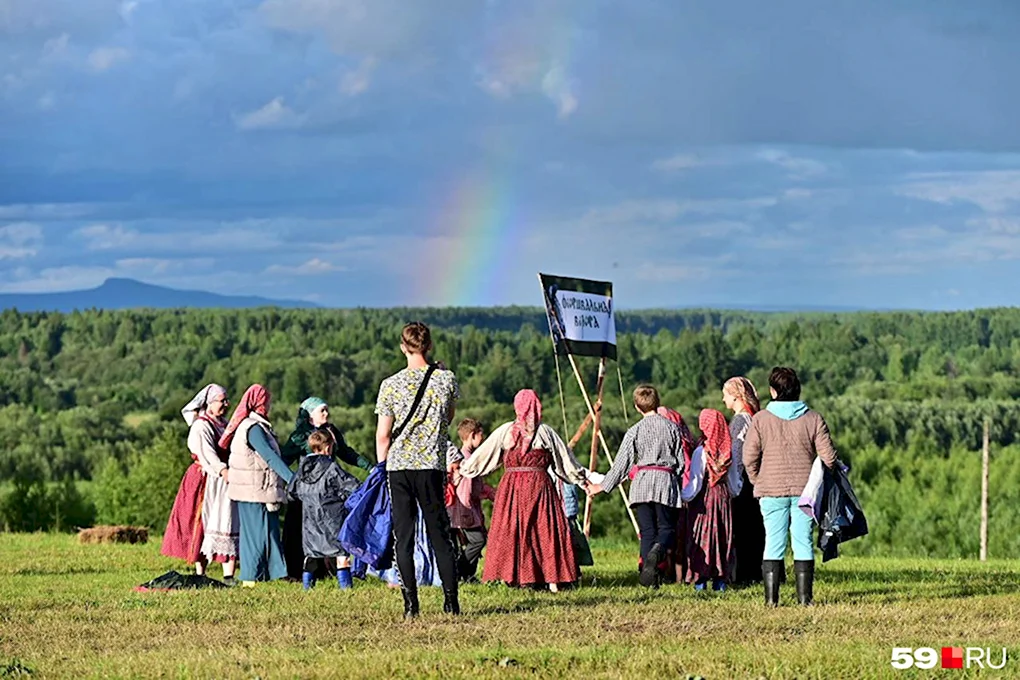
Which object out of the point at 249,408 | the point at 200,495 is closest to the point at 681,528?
the point at 249,408

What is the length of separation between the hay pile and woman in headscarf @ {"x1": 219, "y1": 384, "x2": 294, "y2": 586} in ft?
29.4

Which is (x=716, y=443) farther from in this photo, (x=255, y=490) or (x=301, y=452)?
(x=255, y=490)

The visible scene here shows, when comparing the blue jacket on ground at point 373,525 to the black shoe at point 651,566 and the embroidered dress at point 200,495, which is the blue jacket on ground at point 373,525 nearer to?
the black shoe at point 651,566

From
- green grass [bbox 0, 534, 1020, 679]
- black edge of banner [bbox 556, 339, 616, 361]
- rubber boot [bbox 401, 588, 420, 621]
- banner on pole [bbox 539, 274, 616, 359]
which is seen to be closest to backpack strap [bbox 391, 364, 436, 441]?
rubber boot [bbox 401, 588, 420, 621]

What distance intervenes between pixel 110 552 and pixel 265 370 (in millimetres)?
113916

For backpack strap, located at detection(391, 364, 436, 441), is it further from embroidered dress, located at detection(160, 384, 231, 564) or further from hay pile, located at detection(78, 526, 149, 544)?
hay pile, located at detection(78, 526, 149, 544)

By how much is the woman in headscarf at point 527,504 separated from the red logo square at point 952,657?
4897 millimetres

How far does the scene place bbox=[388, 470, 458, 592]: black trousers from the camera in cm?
1236

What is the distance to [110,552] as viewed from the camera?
2159cm

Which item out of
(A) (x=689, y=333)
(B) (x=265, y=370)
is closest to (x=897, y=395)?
(A) (x=689, y=333)

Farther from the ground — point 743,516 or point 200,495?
point 200,495

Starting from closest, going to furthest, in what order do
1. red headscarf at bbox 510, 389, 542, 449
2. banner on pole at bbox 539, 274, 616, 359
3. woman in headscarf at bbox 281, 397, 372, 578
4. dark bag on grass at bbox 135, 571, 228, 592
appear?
red headscarf at bbox 510, 389, 542, 449 < dark bag on grass at bbox 135, 571, 228, 592 < woman in headscarf at bbox 281, 397, 372, 578 < banner on pole at bbox 539, 274, 616, 359
